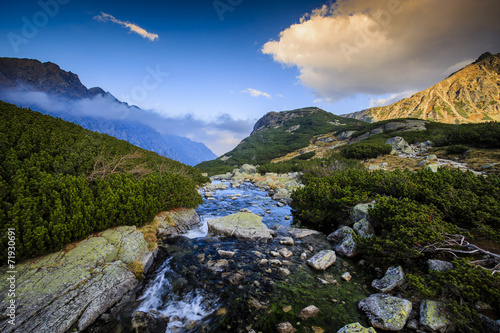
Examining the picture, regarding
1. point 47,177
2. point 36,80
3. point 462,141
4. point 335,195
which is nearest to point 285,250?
point 335,195

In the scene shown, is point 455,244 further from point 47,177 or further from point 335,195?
point 47,177

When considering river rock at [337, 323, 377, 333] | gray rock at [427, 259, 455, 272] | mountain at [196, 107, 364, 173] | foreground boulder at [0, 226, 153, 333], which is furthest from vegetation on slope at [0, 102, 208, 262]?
mountain at [196, 107, 364, 173]

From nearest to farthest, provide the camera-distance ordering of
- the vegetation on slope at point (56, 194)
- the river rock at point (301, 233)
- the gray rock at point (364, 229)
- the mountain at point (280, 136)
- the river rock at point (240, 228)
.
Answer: the vegetation on slope at point (56, 194) → the gray rock at point (364, 229) → the river rock at point (240, 228) → the river rock at point (301, 233) → the mountain at point (280, 136)

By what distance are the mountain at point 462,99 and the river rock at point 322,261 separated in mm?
150553

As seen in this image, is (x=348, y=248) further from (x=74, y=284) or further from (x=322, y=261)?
(x=74, y=284)

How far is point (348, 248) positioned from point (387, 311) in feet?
10.6

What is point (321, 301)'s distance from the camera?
5.04m

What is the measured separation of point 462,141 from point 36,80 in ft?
915

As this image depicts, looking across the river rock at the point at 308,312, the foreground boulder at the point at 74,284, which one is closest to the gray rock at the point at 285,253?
the river rock at the point at 308,312

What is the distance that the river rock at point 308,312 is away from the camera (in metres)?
4.53

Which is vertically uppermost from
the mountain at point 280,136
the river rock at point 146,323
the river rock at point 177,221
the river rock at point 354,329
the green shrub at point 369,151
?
the mountain at point 280,136

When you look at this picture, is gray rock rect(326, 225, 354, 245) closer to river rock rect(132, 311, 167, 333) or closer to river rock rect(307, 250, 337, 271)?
river rock rect(307, 250, 337, 271)

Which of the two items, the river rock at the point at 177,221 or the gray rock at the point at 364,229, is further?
the river rock at the point at 177,221

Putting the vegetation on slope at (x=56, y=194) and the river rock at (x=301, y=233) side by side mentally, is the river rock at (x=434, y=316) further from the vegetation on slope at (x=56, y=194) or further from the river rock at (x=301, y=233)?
the vegetation on slope at (x=56, y=194)
